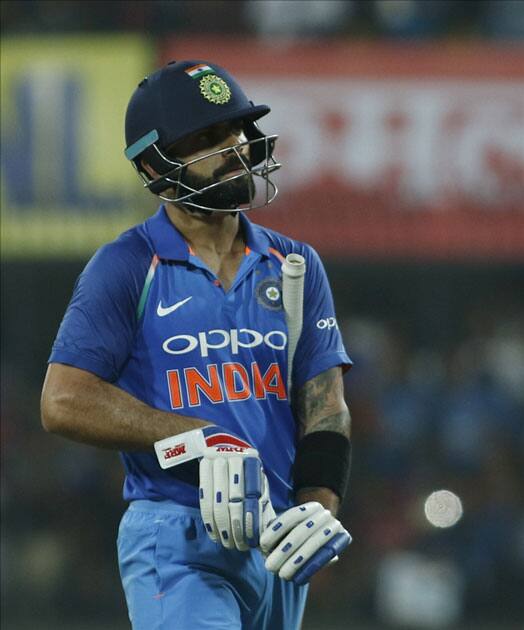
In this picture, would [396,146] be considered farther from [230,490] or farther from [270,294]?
[230,490]

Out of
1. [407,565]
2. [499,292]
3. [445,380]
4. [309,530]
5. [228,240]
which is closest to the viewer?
[309,530]

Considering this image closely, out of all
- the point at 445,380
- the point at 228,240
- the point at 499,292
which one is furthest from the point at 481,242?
the point at 228,240

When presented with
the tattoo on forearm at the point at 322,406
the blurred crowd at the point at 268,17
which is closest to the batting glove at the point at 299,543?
the tattoo on forearm at the point at 322,406

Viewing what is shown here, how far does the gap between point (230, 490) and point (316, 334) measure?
69cm

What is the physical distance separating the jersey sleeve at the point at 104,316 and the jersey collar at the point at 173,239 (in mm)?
96

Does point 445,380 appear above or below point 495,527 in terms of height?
above

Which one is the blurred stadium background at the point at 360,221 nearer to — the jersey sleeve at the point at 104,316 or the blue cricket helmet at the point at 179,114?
the blue cricket helmet at the point at 179,114

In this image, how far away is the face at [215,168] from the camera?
12.5 ft

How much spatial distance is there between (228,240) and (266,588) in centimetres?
97

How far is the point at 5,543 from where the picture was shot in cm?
995

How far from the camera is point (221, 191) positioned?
3809mm

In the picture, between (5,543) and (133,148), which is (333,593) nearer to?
(5,543)

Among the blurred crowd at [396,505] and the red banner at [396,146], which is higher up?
the red banner at [396,146]

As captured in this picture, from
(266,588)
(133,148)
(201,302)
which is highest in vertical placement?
(133,148)
